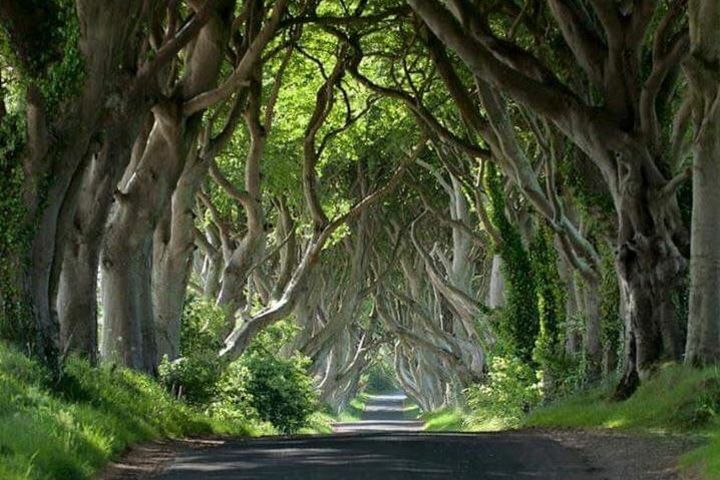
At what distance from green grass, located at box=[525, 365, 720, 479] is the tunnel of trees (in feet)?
1.76

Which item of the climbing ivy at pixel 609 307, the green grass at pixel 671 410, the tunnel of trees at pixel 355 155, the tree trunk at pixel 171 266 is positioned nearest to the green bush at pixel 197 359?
the tunnel of trees at pixel 355 155

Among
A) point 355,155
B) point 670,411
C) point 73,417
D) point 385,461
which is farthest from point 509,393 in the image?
point 73,417

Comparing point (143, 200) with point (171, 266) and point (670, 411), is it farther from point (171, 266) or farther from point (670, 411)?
point (670, 411)

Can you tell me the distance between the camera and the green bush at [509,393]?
2611 centimetres

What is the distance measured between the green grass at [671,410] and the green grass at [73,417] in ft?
16.2

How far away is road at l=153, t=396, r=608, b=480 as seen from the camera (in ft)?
33.0

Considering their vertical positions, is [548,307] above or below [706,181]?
below

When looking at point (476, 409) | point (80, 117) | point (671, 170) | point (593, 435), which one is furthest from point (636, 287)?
point (476, 409)

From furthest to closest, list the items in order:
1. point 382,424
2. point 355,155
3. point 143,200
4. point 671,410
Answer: point 382,424
point 355,155
point 143,200
point 671,410

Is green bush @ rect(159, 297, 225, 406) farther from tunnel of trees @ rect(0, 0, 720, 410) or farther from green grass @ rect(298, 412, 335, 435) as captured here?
green grass @ rect(298, 412, 335, 435)

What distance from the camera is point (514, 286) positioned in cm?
2645

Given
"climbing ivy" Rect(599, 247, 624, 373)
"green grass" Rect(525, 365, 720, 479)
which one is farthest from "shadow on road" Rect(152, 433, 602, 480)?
"climbing ivy" Rect(599, 247, 624, 373)

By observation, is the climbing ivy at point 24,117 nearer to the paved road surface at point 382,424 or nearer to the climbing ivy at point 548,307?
the climbing ivy at point 548,307

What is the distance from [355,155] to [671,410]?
18704 mm
